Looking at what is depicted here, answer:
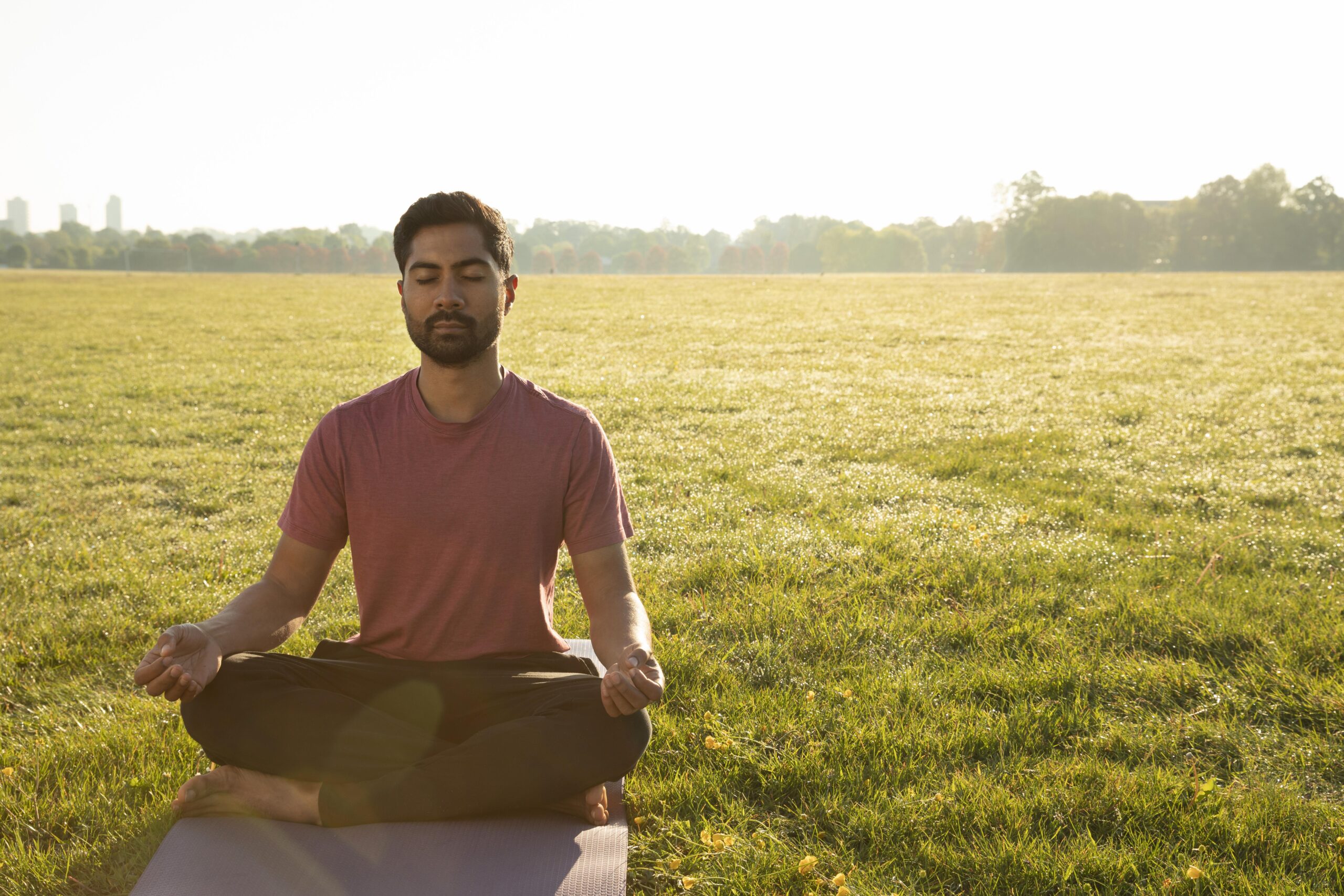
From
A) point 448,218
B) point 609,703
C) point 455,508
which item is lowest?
point 609,703

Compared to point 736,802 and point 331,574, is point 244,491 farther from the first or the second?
point 736,802

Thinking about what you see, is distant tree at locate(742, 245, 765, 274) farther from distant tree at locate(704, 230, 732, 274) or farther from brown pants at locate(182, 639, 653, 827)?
brown pants at locate(182, 639, 653, 827)

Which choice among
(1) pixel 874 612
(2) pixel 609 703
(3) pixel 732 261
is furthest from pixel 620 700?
(3) pixel 732 261

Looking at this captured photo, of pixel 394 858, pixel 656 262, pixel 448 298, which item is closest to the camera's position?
pixel 394 858

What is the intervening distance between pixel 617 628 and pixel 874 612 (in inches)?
99.6

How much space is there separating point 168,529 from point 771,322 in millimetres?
19381

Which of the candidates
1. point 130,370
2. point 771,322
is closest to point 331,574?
point 130,370

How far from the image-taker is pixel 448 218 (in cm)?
342

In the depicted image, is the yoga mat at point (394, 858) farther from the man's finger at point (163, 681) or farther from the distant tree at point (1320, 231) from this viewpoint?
the distant tree at point (1320, 231)

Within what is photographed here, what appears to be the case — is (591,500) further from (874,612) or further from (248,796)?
(874,612)

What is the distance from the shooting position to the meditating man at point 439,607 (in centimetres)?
318

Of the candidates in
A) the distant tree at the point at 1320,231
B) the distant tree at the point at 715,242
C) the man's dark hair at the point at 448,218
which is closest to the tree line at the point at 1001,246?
the distant tree at the point at 1320,231

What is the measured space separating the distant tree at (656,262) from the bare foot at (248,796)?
12519 cm

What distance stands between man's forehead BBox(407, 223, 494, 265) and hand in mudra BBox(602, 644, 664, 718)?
1555mm
